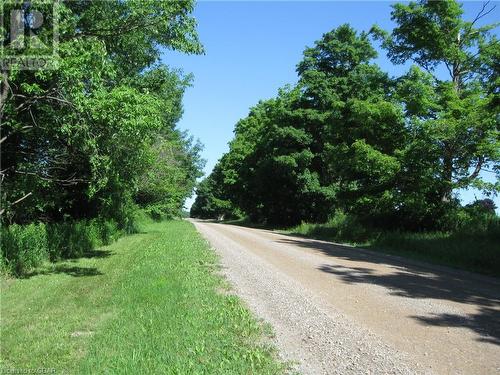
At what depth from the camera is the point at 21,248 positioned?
14.0 meters

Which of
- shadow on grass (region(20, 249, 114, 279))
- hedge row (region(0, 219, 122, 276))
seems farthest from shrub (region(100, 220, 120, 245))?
shadow on grass (region(20, 249, 114, 279))

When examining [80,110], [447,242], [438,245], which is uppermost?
[80,110]

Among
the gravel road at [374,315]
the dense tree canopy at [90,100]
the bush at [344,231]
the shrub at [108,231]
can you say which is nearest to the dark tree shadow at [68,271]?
the dense tree canopy at [90,100]

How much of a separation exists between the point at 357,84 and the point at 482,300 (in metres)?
35.7

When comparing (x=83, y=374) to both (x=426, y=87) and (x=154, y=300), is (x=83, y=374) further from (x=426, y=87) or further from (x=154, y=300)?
(x=426, y=87)

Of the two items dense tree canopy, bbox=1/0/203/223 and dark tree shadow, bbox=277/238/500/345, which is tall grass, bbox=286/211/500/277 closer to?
dark tree shadow, bbox=277/238/500/345

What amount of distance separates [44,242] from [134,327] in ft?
33.7

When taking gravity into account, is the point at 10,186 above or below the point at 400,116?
below

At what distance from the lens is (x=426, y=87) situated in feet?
82.5

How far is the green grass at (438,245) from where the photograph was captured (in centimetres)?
1673

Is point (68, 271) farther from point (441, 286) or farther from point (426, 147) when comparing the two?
point (426, 147)

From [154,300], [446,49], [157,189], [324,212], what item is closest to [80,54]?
[154,300]

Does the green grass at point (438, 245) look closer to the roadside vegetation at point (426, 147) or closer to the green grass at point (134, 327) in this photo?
the roadside vegetation at point (426, 147)

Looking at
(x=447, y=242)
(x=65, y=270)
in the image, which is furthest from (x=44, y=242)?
(x=447, y=242)
